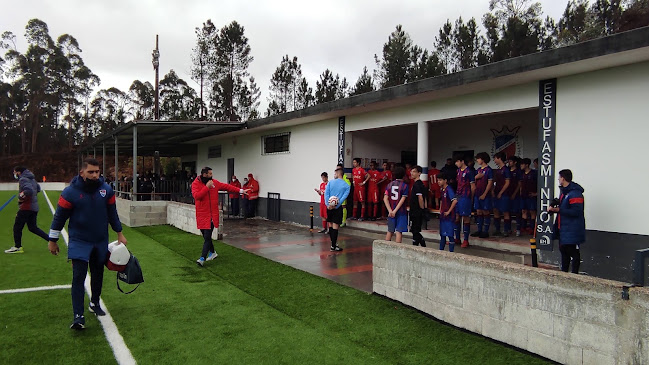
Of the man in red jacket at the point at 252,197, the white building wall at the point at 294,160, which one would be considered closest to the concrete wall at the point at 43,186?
the white building wall at the point at 294,160

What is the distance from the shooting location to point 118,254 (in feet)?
15.5

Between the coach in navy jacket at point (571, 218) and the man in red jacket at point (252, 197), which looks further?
the man in red jacket at point (252, 197)

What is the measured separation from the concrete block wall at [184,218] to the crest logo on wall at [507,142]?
769cm

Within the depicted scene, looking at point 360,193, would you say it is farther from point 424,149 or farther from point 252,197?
point 252,197

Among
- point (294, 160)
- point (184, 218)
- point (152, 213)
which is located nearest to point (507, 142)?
point (294, 160)

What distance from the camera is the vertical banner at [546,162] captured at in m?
6.98

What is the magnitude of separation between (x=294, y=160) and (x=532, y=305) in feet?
35.8

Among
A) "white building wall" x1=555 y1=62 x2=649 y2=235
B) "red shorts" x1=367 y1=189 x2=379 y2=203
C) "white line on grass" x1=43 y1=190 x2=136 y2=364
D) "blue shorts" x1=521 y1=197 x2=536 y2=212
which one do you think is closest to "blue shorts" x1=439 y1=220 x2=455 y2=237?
"white building wall" x1=555 y1=62 x2=649 y2=235

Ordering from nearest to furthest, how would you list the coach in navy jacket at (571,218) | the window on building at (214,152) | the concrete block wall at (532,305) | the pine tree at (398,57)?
the concrete block wall at (532,305)
the coach in navy jacket at (571,218)
the window on building at (214,152)
the pine tree at (398,57)

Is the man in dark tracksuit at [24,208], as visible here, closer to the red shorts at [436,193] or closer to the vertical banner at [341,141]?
the vertical banner at [341,141]

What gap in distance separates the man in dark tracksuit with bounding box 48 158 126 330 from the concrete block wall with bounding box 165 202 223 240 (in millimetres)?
5624

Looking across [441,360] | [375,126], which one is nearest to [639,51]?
[441,360]

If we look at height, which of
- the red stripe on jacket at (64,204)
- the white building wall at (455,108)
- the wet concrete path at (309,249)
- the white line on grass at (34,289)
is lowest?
the white line on grass at (34,289)

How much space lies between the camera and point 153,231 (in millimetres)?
11906
